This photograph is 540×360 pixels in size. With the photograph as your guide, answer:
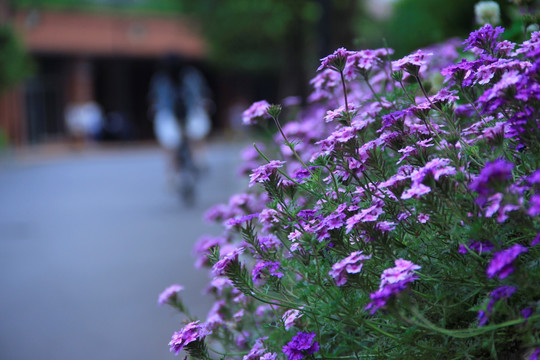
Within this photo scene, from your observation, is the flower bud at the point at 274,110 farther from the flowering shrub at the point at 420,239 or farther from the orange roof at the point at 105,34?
the orange roof at the point at 105,34

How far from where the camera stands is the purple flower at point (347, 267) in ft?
5.45

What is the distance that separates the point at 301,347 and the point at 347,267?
0.85 ft

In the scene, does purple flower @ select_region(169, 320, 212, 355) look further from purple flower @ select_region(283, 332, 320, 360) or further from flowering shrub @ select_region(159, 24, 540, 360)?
purple flower @ select_region(283, 332, 320, 360)

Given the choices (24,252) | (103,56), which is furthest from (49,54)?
(24,252)

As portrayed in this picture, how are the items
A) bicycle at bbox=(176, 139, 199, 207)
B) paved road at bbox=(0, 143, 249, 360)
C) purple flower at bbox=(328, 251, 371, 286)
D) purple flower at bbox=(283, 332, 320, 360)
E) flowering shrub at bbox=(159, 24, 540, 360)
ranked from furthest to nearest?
bicycle at bbox=(176, 139, 199, 207), paved road at bbox=(0, 143, 249, 360), purple flower at bbox=(283, 332, 320, 360), purple flower at bbox=(328, 251, 371, 286), flowering shrub at bbox=(159, 24, 540, 360)

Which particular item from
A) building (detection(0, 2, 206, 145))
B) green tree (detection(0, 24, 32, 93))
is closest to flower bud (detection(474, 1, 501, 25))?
green tree (detection(0, 24, 32, 93))

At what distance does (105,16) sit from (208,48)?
6.02 metres

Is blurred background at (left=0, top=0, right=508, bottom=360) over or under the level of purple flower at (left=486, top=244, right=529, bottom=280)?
under

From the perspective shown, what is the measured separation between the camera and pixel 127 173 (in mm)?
18047

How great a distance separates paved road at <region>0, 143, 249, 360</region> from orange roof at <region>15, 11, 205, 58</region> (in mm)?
16996

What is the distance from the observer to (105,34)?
107 feet

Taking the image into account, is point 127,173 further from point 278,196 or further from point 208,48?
point 278,196

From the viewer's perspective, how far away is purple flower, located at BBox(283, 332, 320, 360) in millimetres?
1783

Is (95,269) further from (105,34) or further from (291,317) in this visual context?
(105,34)
